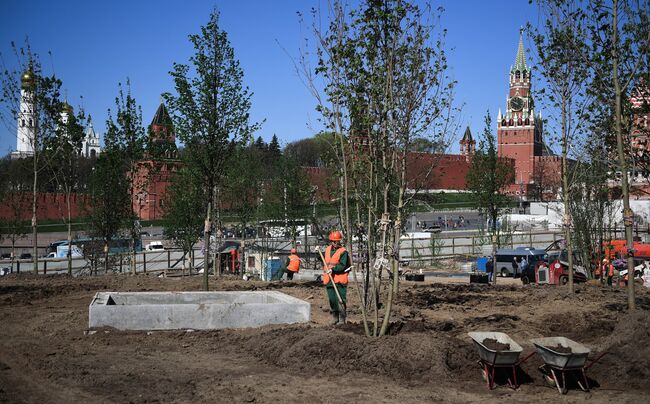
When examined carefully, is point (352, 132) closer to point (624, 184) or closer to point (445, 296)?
point (624, 184)

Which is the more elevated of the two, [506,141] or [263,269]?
[506,141]

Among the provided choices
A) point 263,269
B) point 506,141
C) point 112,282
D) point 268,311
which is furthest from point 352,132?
point 506,141

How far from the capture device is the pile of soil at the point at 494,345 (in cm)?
837

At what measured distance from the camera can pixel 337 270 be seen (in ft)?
38.7

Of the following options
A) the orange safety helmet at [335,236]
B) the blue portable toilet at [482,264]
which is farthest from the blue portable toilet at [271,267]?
the orange safety helmet at [335,236]

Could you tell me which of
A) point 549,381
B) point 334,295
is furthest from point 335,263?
point 549,381

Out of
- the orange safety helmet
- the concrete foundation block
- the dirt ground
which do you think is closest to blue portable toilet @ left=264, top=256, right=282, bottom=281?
the dirt ground

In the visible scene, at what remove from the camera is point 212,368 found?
30.4 feet

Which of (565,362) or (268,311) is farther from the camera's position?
(268,311)

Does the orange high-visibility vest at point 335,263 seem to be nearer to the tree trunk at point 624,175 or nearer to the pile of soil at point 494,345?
the pile of soil at point 494,345

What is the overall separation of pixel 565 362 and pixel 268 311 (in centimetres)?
574

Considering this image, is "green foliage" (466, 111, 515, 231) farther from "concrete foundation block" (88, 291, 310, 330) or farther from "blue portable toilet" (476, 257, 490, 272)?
"concrete foundation block" (88, 291, 310, 330)

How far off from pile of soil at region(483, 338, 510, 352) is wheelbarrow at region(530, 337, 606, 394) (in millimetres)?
382

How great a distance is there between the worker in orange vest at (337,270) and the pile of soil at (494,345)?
3513 mm
